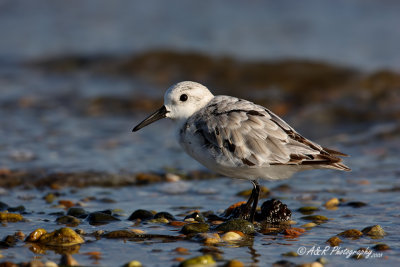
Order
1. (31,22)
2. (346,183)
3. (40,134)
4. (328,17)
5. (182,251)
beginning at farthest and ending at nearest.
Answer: (31,22) < (328,17) < (40,134) < (346,183) < (182,251)

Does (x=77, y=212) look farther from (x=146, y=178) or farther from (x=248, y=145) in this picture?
(x=248, y=145)

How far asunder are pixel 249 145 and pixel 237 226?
0.78 metres

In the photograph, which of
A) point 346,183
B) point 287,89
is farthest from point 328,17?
point 346,183

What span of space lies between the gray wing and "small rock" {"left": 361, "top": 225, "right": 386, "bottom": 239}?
2.42 feet

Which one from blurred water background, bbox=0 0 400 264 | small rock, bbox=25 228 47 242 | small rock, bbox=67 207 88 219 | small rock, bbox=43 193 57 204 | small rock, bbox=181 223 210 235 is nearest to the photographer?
small rock, bbox=25 228 47 242

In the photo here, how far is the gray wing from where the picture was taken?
576cm

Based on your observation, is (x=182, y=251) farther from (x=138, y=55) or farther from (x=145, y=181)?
(x=138, y=55)

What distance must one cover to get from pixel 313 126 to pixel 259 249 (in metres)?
5.92

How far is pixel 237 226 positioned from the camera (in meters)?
5.73

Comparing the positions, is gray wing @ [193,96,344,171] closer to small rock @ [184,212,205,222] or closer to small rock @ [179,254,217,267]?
small rock @ [184,212,205,222]

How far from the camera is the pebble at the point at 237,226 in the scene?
5.71m

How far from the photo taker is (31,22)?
17.8 meters

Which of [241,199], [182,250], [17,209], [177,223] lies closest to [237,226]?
[177,223]

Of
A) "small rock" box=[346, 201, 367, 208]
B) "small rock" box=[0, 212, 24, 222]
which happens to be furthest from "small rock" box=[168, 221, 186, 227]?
"small rock" box=[346, 201, 367, 208]
